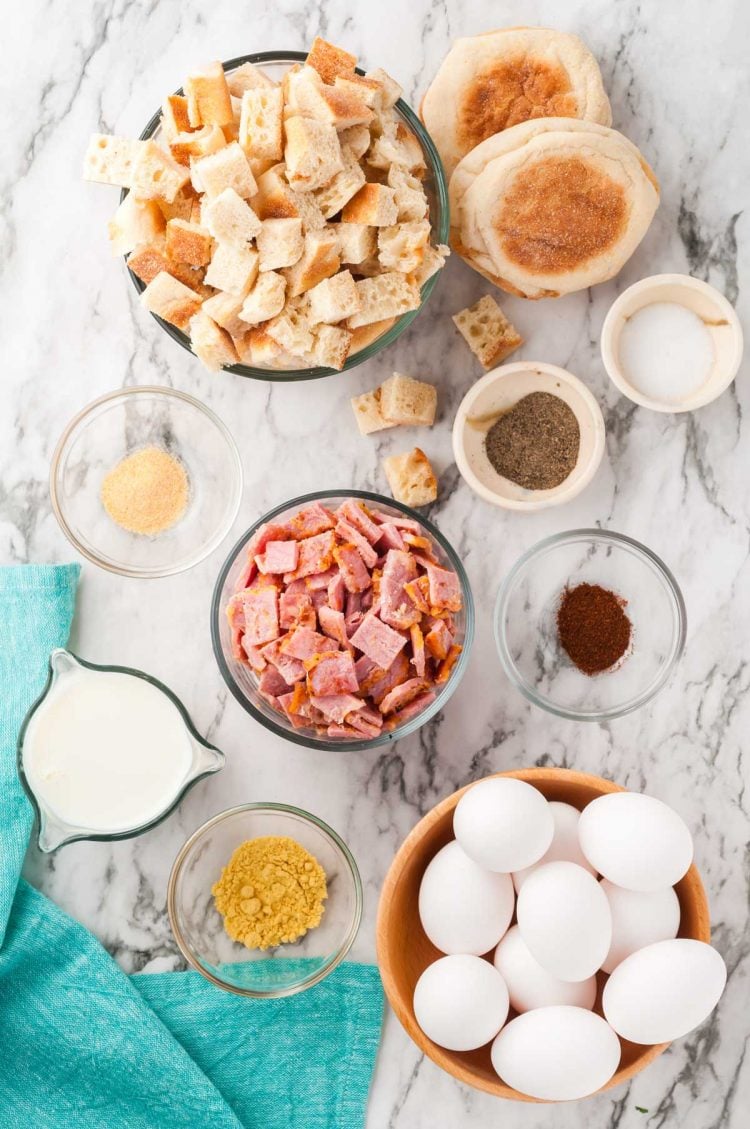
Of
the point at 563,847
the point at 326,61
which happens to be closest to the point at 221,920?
the point at 563,847

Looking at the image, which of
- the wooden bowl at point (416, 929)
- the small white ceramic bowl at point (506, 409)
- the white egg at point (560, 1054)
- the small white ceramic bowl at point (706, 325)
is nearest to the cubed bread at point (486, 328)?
the small white ceramic bowl at point (506, 409)

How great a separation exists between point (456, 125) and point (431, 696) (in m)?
1.02

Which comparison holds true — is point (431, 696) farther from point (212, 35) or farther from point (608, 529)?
point (212, 35)

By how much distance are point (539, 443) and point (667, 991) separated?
956mm

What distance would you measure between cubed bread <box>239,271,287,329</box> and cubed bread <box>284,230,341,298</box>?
0.02 meters

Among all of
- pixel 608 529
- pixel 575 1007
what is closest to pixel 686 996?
pixel 575 1007

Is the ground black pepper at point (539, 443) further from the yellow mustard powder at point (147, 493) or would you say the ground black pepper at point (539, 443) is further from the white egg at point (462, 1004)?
the white egg at point (462, 1004)

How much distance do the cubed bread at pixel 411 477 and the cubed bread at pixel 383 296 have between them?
1.04 feet

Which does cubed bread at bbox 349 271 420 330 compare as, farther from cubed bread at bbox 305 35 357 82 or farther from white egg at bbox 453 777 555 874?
white egg at bbox 453 777 555 874

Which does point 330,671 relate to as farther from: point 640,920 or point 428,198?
point 428,198

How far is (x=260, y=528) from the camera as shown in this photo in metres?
1.77

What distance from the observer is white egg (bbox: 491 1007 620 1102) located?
1.40 meters

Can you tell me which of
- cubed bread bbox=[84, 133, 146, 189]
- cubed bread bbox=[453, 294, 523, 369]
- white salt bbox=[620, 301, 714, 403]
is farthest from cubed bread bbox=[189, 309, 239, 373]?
white salt bbox=[620, 301, 714, 403]

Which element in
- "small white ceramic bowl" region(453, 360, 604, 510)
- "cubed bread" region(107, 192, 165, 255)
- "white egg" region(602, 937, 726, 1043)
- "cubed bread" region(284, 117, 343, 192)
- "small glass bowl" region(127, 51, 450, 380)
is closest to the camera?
"white egg" region(602, 937, 726, 1043)
